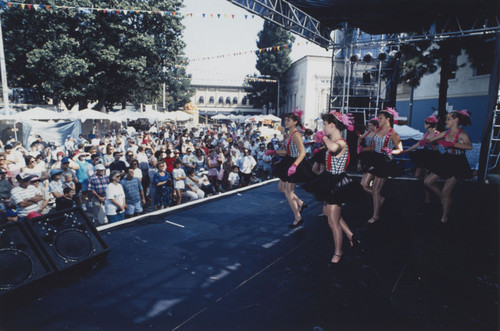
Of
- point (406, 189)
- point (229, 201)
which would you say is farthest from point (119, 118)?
point (406, 189)

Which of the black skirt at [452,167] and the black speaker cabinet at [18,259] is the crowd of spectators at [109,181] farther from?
the black skirt at [452,167]

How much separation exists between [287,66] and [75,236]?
43.7m

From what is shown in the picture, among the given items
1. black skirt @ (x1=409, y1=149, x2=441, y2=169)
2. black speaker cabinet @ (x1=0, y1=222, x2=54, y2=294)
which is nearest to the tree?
black skirt @ (x1=409, y1=149, x2=441, y2=169)

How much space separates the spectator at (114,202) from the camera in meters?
6.11

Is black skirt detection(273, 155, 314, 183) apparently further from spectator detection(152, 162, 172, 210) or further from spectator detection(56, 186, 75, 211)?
spectator detection(56, 186, 75, 211)

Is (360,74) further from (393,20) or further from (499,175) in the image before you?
(499,175)

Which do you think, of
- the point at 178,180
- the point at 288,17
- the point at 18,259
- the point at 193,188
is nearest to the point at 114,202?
the point at 178,180

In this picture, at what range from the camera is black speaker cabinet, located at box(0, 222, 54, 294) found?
9.32ft

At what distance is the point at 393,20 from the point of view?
30.7 ft

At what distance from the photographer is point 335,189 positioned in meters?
3.62

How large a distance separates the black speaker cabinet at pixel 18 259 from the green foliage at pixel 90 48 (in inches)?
816

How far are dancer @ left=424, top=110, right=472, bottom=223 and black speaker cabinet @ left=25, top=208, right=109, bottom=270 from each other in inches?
199

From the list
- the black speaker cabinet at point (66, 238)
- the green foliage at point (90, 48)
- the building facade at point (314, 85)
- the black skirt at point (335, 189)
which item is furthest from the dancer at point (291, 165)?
the building facade at point (314, 85)

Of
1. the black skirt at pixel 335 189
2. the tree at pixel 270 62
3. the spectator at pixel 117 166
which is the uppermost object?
the tree at pixel 270 62
